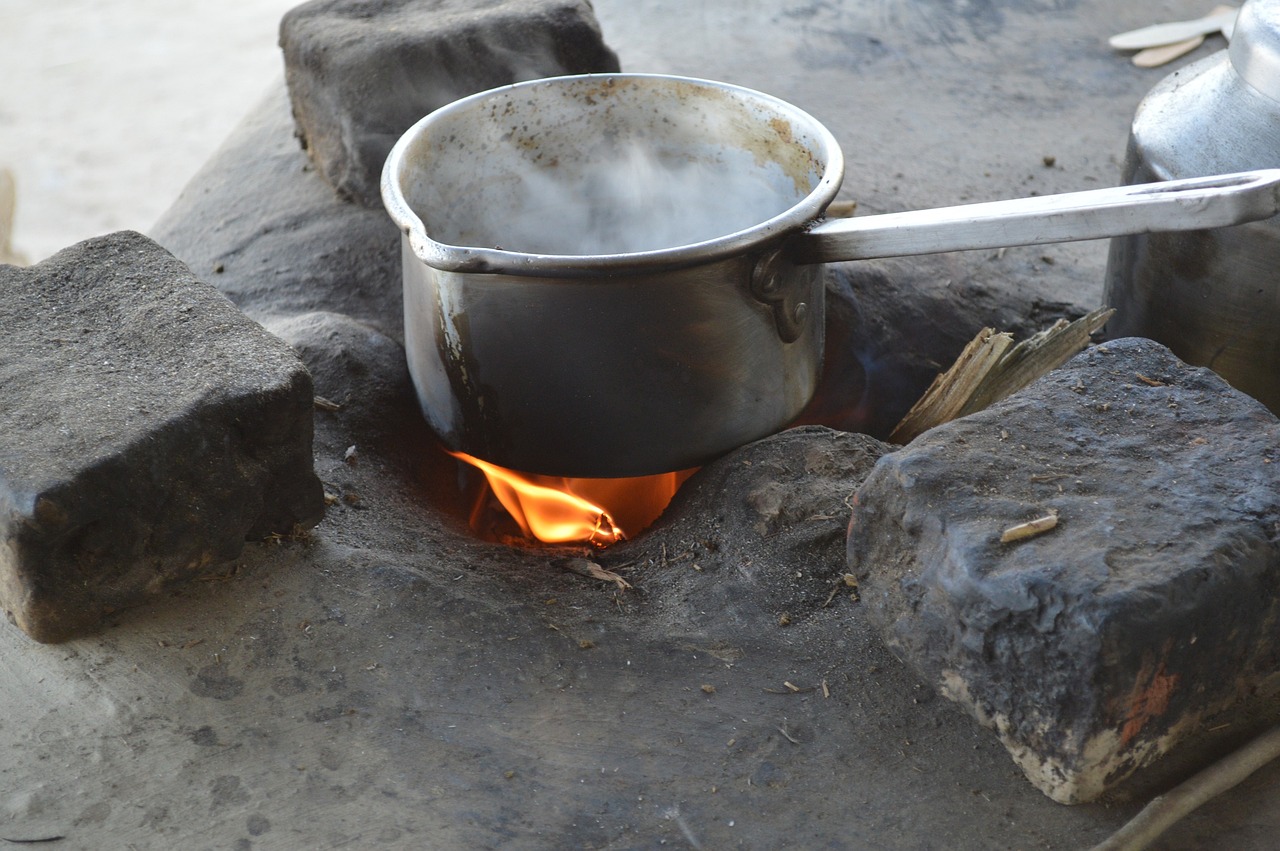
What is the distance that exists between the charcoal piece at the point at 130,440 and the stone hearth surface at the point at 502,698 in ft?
0.33

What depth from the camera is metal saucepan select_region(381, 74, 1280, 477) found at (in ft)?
6.08

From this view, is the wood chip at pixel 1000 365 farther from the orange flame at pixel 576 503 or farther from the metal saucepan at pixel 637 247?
the orange flame at pixel 576 503

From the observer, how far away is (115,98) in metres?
6.00

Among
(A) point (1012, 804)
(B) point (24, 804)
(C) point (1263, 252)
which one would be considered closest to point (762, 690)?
(A) point (1012, 804)

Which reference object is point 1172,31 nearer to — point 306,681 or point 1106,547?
point 1106,547

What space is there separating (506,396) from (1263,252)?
1.33 m

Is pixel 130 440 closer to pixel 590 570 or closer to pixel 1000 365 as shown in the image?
pixel 590 570

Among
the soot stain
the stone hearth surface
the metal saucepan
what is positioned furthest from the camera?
the metal saucepan

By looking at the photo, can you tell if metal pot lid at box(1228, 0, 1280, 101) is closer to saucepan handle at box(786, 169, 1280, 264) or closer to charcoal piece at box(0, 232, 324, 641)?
saucepan handle at box(786, 169, 1280, 264)

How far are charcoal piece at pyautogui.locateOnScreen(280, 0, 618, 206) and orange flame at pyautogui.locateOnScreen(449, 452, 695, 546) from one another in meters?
0.88

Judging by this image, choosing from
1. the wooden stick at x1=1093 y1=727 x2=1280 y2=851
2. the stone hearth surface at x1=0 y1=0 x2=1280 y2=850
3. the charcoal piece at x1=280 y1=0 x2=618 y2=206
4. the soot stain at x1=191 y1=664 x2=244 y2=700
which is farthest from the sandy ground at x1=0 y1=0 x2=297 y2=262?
the wooden stick at x1=1093 y1=727 x2=1280 y2=851

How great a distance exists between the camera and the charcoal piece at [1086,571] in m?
1.44

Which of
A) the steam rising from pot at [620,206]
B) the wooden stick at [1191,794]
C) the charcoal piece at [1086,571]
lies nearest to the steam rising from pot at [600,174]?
the steam rising from pot at [620,206]

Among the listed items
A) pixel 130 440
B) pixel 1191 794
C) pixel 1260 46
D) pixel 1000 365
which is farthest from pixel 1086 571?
pixel 130 440
